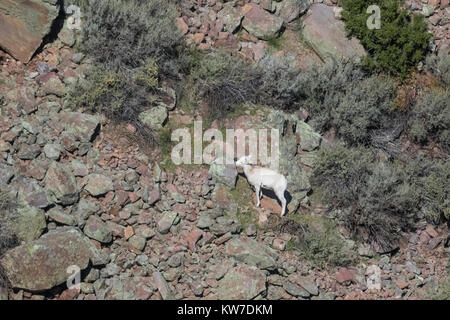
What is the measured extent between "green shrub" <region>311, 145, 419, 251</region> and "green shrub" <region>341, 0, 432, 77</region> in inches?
95.8

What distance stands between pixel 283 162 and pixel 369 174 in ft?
5.77

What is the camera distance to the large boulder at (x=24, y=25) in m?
9.64

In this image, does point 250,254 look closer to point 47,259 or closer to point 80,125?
point 47,259

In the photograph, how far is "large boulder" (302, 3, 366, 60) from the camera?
11.4 meters

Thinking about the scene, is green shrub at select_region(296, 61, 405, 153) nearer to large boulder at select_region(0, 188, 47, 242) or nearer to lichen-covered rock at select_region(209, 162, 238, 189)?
lichen-covered rock at select_region(209, 162, 238, 189)

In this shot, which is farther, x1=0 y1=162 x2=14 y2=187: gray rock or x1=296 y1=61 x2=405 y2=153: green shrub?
x1=296 y1=61 x2=405 y2=153: green shrub

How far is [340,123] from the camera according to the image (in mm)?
10594

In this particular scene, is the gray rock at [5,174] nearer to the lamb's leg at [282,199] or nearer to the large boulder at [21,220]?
the large boulder at [21,220]

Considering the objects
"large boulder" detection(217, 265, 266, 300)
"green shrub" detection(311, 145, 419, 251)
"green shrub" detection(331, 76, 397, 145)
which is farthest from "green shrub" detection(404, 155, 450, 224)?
"large boulder" detection(217, 265, 266, 300)

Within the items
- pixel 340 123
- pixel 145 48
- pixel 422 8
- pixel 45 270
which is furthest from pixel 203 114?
pixel 422 8

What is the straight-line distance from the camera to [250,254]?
8.49m

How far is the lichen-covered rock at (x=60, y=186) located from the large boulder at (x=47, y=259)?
584 millimetres

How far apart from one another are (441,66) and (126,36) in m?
6.74
